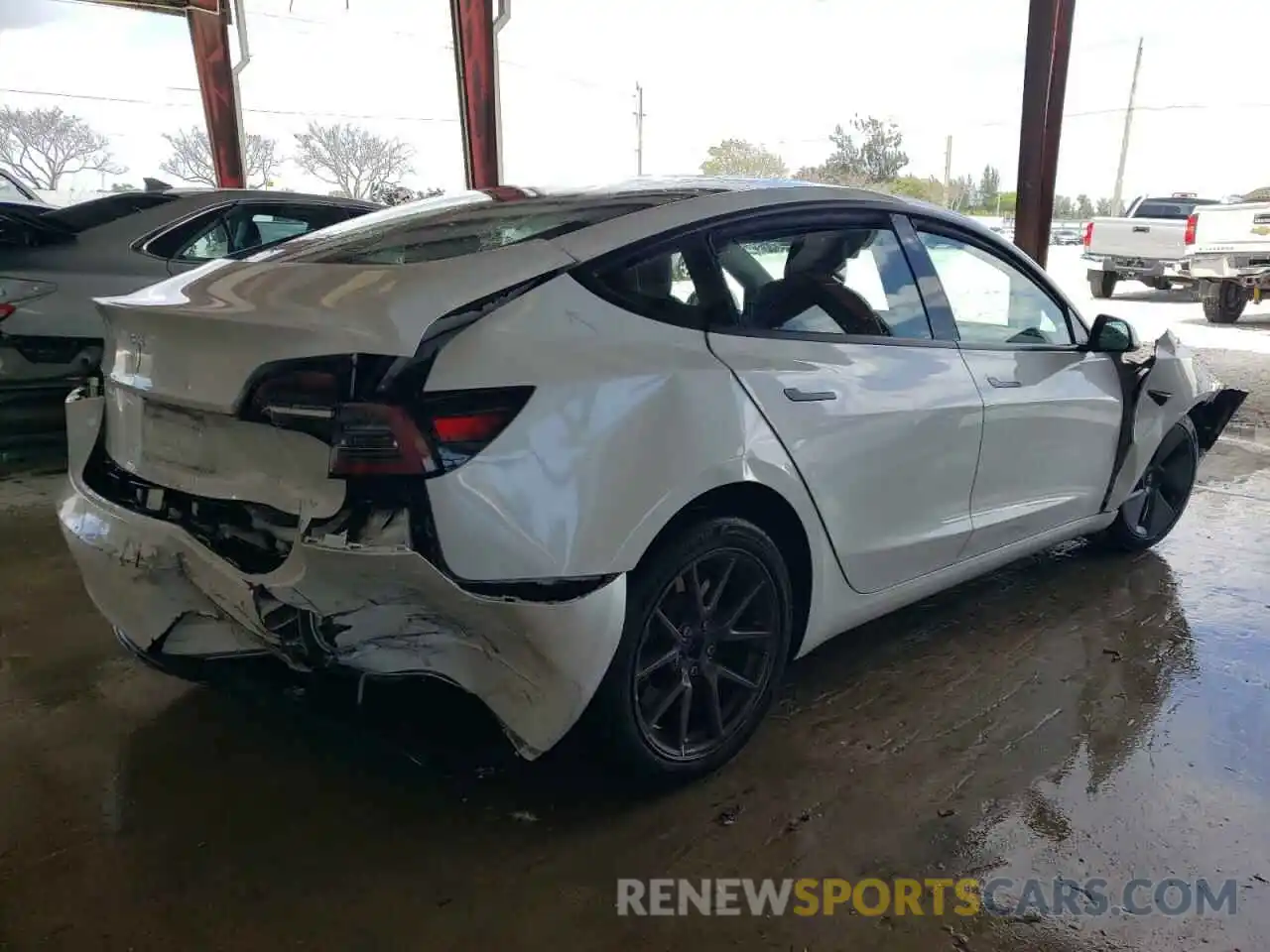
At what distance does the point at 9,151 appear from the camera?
14.8 m

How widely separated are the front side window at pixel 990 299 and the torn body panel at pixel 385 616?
1.58 metres

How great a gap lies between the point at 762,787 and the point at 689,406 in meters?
0.95

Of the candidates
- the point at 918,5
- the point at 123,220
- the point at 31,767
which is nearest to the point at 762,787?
the point at 31,767

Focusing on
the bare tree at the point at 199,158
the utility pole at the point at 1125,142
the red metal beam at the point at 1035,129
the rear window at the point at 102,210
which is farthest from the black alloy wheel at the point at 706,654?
the utility pole at the point at 1125,142

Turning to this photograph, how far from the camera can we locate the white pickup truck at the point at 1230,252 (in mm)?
10891

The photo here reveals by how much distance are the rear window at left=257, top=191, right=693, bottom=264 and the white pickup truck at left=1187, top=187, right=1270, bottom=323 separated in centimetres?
1131

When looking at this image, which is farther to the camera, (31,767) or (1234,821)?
(31,767)

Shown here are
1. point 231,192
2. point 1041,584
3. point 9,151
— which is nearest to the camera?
point 1041,584

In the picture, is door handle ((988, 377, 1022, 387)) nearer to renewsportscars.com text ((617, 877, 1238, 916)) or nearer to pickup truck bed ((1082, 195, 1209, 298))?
renewsportscars.com text ((617, 877, 1238, 916))

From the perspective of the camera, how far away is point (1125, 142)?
84.3 feet

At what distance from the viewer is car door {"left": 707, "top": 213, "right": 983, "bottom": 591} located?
221 cm

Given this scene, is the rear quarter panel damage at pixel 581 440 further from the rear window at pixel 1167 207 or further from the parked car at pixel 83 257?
the rear window at pixel 1167 207

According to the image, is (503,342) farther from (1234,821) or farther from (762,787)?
(1234,821)

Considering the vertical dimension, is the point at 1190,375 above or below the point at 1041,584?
above
